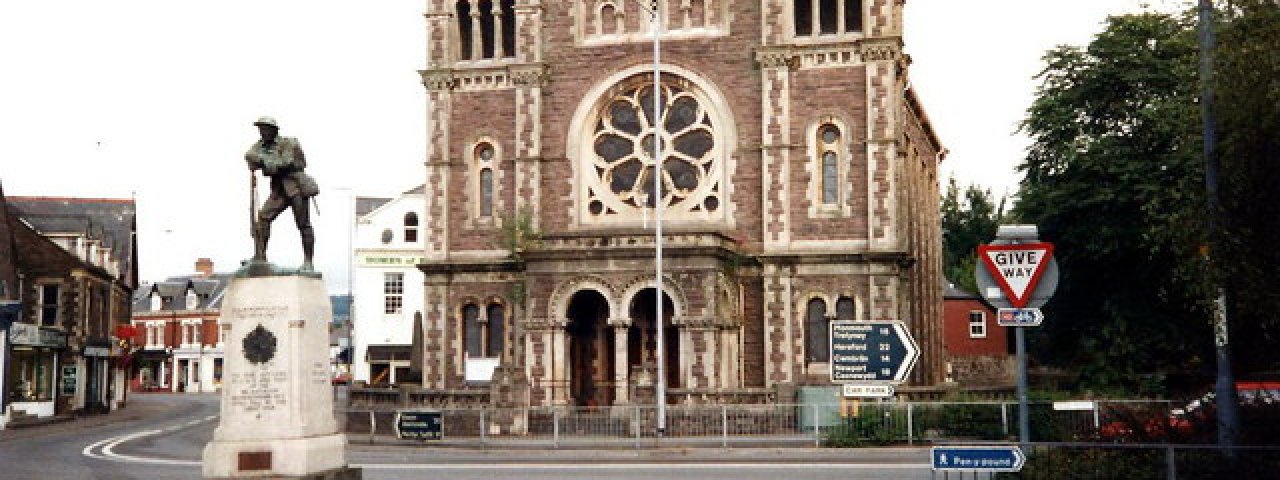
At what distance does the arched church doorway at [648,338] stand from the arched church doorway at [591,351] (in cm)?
82

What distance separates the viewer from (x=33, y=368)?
50.7 metres

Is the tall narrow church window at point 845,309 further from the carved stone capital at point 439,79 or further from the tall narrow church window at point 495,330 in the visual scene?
the carved stone capital at point 439,79

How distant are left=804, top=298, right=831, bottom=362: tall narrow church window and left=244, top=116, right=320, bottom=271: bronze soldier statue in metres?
24.7

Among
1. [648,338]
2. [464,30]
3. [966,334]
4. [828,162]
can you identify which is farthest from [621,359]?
[966,334]

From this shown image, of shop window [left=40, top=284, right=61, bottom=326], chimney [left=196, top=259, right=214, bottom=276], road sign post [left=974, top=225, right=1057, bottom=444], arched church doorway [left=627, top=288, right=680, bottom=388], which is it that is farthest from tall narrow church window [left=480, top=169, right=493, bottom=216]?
chimney [left=196, top=259, right=214, bottom=276]

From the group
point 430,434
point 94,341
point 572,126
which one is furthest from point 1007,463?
point 94,341

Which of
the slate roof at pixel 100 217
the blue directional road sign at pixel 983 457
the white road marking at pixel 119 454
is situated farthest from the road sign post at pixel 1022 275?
the slate roof at pixel 100 217

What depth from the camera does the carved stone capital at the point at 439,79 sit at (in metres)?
45.1

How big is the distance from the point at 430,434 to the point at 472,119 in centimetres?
1548

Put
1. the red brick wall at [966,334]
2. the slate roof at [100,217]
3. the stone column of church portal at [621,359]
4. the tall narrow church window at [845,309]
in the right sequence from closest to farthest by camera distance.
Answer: the stone column of church portal at [621,359]
the tall narrow church window at [845,309]
the slate roof at [100,217]
the red brick wall at [966,334]

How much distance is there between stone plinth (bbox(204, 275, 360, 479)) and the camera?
17.4m

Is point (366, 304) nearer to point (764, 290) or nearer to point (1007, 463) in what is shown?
point (764, 290)

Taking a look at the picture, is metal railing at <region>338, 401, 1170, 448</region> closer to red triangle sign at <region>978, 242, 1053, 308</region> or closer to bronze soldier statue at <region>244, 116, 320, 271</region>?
red triangle sign at <region>978, 242, 1053, 308</region>

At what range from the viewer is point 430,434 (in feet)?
105
